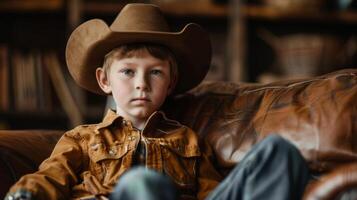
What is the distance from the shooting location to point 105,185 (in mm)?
1595

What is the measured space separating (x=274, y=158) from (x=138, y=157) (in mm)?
453

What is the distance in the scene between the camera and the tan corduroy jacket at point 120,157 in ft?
5.16

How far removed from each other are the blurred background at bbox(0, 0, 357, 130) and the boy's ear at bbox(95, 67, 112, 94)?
1536 mm

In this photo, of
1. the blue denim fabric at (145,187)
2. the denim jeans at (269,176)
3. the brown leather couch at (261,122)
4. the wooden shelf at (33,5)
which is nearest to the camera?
the blue denim fabric at (145,187)

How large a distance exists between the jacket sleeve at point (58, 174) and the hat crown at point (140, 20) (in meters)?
0.34

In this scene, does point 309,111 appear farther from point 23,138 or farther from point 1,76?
point 1,76

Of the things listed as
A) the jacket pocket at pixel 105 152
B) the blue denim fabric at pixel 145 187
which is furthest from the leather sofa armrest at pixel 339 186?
the jacket pocket at pixel 105 152

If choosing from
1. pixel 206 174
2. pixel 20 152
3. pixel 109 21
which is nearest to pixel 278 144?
pixel 206 174

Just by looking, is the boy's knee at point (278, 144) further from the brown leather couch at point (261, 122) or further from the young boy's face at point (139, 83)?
the young boy's face at point (139, 83)

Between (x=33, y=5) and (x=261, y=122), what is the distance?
195 centimetres

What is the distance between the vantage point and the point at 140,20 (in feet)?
5.81

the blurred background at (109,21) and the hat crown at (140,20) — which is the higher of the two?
the hat crown at (140,20)

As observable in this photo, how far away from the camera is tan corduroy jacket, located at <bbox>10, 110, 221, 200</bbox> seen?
1571 mm

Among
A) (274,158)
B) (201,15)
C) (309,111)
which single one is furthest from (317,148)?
(201,15)
